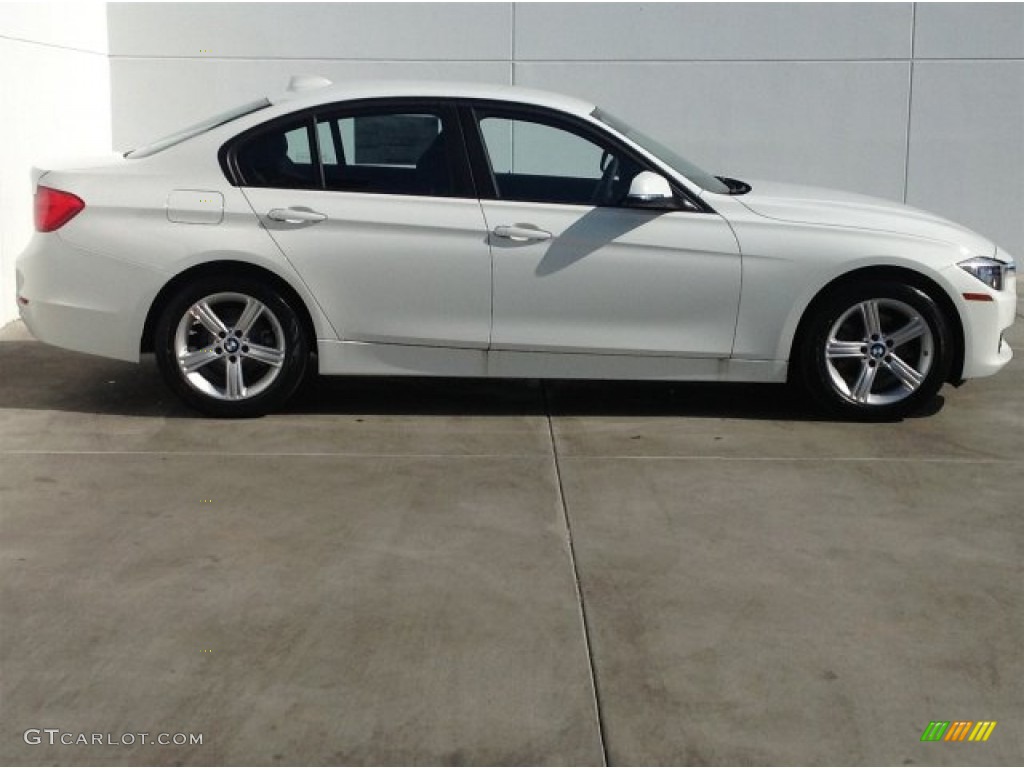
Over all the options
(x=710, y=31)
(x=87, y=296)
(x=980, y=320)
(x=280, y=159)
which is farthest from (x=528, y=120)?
(x=710, y=31)

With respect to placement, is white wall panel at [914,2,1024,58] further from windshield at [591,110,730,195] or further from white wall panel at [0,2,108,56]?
white wall panel at [0,2,108,56]

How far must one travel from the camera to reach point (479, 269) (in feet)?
24.1

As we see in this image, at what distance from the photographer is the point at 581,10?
40.4 ft

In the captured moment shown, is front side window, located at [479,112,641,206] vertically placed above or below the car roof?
below

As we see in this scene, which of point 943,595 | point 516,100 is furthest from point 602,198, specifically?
point 943,595

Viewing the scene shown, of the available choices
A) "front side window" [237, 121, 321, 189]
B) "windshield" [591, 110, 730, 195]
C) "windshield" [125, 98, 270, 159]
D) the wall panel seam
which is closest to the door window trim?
"windshield" [591, 110, 730, 195]

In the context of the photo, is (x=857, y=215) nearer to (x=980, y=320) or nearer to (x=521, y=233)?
(x=980, y=320)

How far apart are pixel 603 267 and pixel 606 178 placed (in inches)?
18.3

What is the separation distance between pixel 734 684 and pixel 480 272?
10.9ft

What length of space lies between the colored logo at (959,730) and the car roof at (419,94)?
13.3 ft

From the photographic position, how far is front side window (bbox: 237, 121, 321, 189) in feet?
24.4

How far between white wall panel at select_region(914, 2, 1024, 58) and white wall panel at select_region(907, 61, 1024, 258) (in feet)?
0.28

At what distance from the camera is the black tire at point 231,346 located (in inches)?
290

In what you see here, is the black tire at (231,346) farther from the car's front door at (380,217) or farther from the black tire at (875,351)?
the black tire at (875,351)
